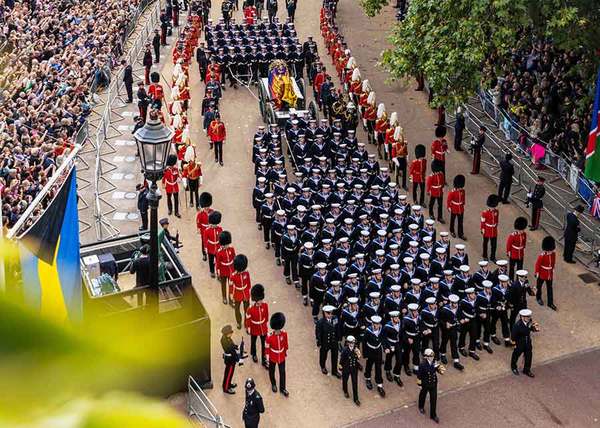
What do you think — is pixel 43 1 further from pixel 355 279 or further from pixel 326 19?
pixel 355 279

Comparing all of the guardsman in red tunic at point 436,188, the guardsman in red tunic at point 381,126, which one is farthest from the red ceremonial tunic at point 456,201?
the guardsman in red tunic at point 381,126

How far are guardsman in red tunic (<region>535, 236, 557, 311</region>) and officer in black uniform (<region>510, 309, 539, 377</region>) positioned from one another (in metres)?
1.77

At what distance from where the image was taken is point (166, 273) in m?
13.7

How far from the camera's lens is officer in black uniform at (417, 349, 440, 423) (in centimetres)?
1279

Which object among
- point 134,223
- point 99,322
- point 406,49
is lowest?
point 134,223

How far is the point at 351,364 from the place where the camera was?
13305mm

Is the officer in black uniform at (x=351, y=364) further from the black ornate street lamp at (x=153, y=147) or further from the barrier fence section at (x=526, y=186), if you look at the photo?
the barrier fence section at (x=526, y=186)

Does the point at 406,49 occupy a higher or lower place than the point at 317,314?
higher

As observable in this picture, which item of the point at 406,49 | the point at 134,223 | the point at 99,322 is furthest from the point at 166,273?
the point at 99,322

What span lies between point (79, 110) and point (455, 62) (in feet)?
29.2

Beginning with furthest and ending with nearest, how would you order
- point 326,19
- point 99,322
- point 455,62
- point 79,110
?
1. point 326,19
2. point 79,110
3. point 455,62
4. point 99,322

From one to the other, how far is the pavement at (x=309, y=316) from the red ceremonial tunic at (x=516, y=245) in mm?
919

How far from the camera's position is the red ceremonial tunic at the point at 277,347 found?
43.3 ft

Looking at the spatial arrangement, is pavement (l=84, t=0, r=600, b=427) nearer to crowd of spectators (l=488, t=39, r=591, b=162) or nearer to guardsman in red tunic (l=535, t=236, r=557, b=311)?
guardsman in red tunic (l=535, t=236, r=557, b=311)
